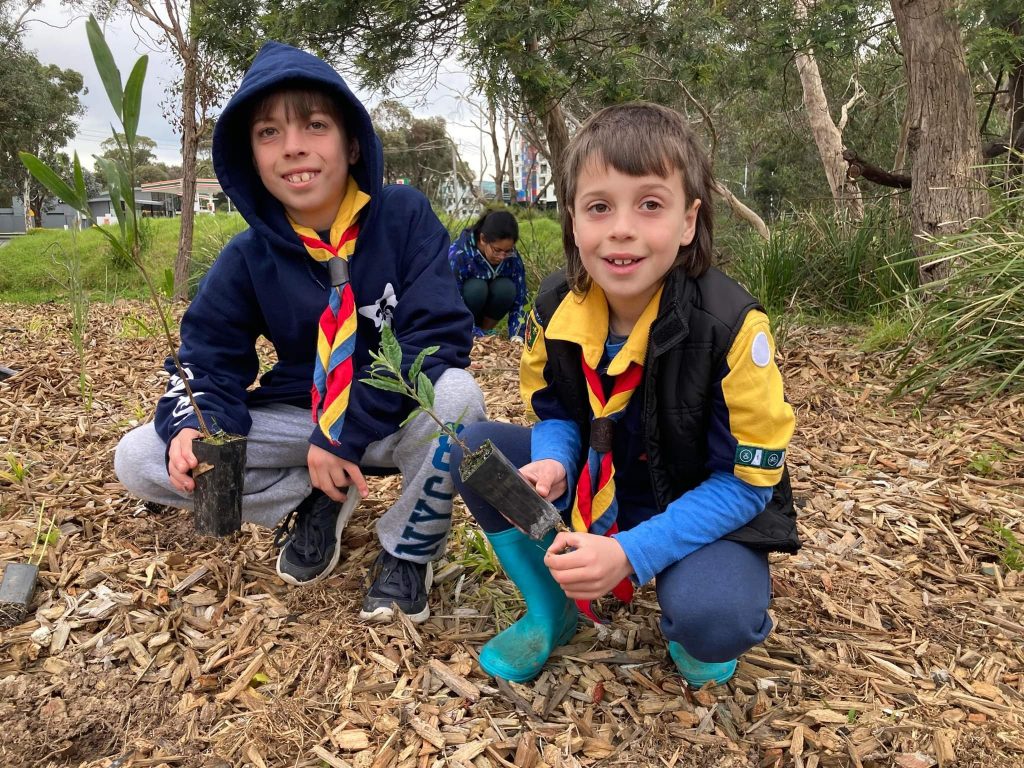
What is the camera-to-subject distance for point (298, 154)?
1.71 m

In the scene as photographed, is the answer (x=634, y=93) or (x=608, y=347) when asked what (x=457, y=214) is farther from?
(x=608, y=347)

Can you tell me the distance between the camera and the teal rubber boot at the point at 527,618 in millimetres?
1479

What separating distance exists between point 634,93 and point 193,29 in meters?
3.45

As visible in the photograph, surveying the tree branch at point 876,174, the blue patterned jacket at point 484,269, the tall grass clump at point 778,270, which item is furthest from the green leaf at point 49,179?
the tree branch at point 876,174

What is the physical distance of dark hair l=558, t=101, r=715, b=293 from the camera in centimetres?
128

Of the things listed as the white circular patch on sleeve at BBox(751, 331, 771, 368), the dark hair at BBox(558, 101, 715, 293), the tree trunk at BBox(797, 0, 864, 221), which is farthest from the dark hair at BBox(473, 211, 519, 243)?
the tree trunk at BBox(797, 0, 864, 221)

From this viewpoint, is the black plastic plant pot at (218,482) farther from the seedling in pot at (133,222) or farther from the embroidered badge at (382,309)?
the embroidered badge at (382,309)

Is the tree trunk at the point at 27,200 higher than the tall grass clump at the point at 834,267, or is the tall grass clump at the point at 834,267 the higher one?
the tree trunk at the point at 27,200

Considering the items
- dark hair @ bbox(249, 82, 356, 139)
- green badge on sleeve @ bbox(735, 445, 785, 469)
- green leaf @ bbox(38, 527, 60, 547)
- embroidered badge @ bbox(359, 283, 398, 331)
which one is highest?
dark hair @ bbox(249, 82, 356, 139)

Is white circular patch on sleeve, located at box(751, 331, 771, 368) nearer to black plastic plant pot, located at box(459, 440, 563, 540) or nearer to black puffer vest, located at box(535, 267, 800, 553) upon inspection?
black puffer vest, located at box(535, 267, 800, 553)

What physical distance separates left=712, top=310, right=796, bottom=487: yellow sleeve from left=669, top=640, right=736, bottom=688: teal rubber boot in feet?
1.34

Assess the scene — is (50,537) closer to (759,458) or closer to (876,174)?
(759,458)

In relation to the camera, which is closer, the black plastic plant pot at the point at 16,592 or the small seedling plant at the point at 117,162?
the small seedling plant at the point at 117,162

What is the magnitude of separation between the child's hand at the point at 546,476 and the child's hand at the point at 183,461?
2.44 feet
